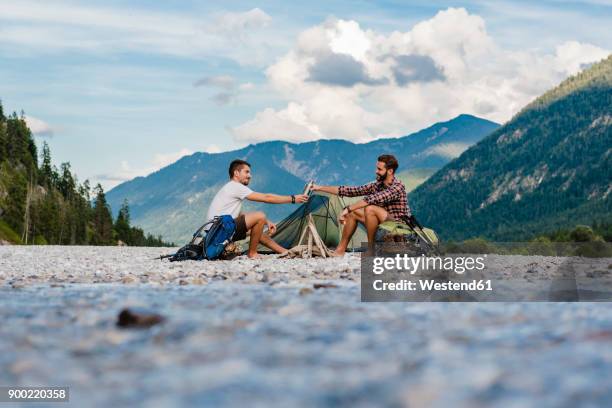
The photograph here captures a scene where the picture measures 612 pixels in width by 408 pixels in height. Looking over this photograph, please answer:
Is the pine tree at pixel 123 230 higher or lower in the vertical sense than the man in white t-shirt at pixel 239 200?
higher

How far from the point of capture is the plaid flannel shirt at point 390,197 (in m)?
15.7

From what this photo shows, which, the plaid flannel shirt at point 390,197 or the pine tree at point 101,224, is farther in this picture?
the pine tree at point 101,224

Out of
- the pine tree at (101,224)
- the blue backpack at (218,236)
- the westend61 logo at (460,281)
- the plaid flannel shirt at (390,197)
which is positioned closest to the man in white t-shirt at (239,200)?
the blue backpack at (218,236)

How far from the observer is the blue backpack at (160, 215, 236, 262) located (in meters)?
16.8

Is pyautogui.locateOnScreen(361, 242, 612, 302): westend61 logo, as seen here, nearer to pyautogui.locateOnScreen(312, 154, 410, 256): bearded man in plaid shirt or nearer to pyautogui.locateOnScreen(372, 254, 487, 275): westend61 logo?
pyautogui.locateOnScreen(372, 254, 487, 275): westend61 logo

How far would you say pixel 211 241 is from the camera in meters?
17.2

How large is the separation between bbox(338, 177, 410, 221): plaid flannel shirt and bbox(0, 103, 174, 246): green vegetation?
96287 millimetres

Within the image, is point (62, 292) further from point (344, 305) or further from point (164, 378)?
point (164, 378)

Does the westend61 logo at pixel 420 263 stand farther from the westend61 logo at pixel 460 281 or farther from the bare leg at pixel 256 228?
the bare leg at pixel 256 228

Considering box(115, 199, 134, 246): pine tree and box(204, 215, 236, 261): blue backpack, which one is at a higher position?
box(115, 199, 134, 246): pine tree

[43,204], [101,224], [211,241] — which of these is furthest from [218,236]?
[101,224]

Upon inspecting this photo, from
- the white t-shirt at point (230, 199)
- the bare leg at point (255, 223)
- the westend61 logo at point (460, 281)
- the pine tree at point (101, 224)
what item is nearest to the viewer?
the westend61 logo at point (460, 281)

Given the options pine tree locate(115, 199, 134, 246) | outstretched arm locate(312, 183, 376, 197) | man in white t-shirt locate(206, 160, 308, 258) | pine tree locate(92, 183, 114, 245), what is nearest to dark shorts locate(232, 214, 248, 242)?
man in white t-shirt locate(206, 160, 308, 258)

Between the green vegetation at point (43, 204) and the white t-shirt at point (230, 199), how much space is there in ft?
309
